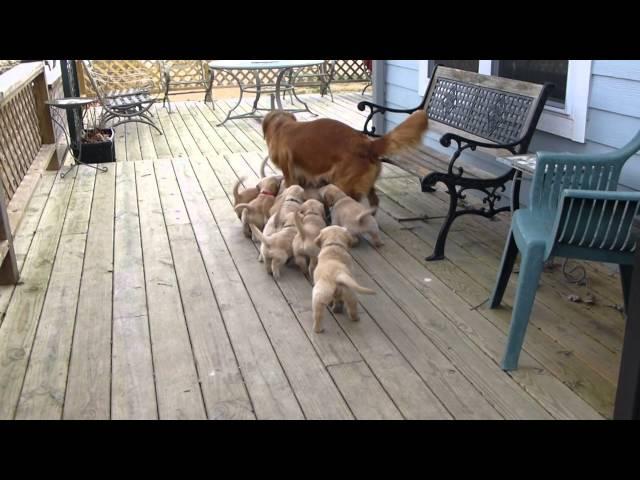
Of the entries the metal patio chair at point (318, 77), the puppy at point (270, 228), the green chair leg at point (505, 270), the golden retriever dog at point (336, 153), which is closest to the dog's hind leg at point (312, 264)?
the puppy at point (270, 228)

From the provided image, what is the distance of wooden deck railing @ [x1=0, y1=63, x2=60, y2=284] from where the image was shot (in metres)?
3.34

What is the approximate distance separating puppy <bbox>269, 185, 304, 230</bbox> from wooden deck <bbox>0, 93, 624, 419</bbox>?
291 mm

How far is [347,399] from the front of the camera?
2.28 meters

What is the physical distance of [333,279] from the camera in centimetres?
265

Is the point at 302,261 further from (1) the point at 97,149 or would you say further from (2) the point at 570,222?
(1) the point at 97,149

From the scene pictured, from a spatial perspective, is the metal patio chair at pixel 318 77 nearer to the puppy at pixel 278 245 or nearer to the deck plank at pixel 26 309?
the deck plank at pixel 26 309

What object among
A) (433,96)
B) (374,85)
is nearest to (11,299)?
(433,96)

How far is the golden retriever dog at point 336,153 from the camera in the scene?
12.6 ft

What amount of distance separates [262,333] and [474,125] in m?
2.22

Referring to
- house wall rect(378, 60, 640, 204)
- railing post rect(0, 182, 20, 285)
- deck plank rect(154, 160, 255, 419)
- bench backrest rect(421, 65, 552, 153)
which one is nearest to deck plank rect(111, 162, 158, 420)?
deck plank rect(154, 160, 255, 419)

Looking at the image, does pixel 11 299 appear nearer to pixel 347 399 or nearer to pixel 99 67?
pixel 347 399

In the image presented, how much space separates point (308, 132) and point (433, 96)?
1.16 metres

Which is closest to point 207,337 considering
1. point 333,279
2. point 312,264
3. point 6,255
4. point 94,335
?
point 94,335

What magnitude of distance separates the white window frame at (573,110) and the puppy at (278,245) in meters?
1.68
